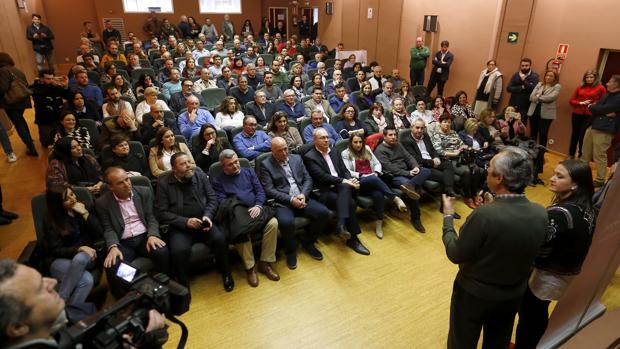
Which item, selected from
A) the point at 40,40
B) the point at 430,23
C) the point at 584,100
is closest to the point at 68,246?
the point at 584,100

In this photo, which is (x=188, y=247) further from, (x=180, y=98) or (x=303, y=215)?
(x=180, y=98)

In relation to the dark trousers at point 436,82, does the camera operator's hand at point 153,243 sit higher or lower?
lower

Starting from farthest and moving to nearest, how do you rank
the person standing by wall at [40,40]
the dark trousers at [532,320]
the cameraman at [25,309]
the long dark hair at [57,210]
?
the person standing by wall at [40,40] < the long dark hair at [57,210] < the dark trousers at [532,320] < the cameraman at [25,309]

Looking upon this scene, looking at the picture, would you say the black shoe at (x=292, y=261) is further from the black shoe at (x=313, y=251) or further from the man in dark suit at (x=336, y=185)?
the man in dark suit at (x=336, y=185)

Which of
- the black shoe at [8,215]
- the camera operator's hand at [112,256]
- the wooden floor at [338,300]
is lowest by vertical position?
the wooden floor at [338,300]

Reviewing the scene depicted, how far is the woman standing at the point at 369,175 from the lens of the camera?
13.2 ft

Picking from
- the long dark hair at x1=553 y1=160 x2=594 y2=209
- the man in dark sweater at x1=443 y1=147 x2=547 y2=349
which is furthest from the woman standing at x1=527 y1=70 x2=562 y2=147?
the man in dark sweater at x1=443 y1=147 x2=547 y2=349

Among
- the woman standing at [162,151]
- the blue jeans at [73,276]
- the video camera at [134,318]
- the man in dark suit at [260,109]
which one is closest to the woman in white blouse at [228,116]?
the man in dark suit at [260,109]

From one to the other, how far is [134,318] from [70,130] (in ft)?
11.9

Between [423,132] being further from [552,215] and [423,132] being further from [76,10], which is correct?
[76,10]

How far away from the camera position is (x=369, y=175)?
405 centimetres

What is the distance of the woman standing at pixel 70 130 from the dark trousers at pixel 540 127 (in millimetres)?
6767

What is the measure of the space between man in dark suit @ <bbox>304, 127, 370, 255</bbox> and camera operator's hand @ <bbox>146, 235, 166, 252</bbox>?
1655 millimetres

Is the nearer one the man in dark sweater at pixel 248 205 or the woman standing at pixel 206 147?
the man in dark sweater at pixel 248 205
